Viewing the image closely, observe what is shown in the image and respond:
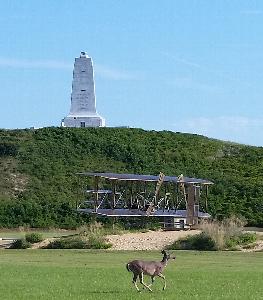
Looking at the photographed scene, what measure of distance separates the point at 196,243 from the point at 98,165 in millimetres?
41068

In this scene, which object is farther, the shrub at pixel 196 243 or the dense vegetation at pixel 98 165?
the dense vegetation at pixel 98 165

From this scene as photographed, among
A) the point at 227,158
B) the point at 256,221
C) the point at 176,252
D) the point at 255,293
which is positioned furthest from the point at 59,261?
the point at 227,158

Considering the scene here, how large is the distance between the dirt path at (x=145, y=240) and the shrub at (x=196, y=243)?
28.8 inches

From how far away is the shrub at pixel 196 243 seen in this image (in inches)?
1923

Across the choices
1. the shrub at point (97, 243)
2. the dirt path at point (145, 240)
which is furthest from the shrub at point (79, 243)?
the dirt path at point (145, 240)

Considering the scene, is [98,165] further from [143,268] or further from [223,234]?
[143,268]

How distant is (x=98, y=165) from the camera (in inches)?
3543

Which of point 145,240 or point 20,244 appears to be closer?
point 20,244

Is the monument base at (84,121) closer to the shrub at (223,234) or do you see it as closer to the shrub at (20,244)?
the shrub at (20,244)

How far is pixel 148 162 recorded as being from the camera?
92.4 m

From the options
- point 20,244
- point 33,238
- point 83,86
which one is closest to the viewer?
point 20,244

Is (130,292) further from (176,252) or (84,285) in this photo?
(176,252)

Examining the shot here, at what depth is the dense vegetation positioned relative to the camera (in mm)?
75062

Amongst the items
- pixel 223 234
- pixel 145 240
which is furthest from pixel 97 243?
pixel 223 234
